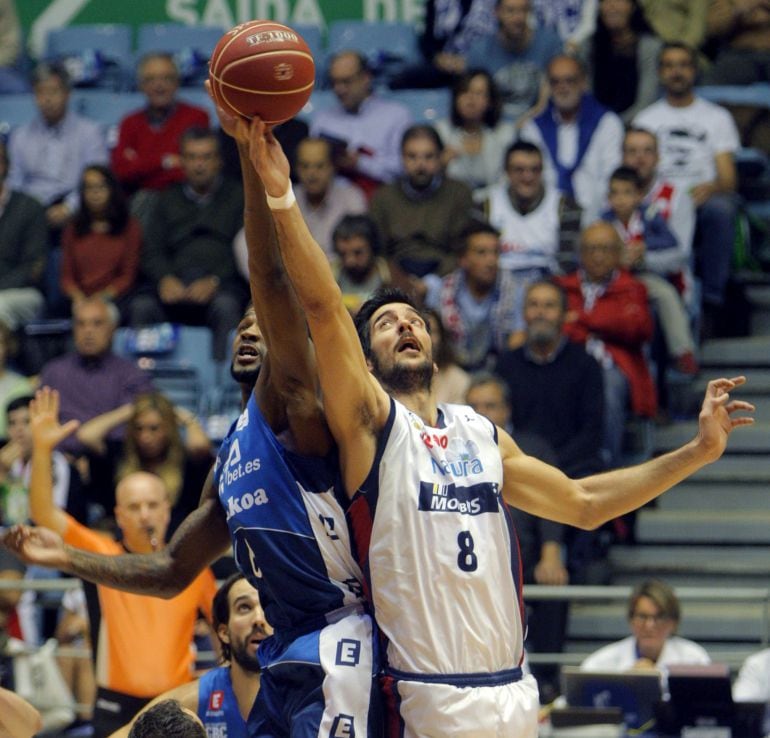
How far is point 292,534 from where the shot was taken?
18.3 ft

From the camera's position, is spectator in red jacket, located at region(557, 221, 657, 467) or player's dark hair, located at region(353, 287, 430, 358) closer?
player's dark hair, located at region(353, 287, 430, 358)

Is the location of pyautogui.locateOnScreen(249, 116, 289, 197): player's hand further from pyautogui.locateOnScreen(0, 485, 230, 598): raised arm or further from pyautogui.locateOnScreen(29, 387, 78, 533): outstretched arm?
pyautogui.locateOnScreen(29, 387, 78, 533): outstretched arm

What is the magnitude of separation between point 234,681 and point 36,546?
3.64 ft

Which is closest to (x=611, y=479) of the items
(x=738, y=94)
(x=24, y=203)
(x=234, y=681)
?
(x=234, y=681)

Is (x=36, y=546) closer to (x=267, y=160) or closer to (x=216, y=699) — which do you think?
(x=216, y=699)

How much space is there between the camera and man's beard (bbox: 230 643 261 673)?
6688 millimetres

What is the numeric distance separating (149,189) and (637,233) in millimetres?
3825

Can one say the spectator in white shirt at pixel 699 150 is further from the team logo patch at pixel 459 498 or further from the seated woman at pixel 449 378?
the team logo patch at pixel 459 498

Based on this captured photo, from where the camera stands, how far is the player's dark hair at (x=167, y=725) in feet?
16.7

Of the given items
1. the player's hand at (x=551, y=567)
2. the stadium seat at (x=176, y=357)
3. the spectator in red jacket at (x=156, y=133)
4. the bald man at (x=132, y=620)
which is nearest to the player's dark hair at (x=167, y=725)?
the bald man at (x=132, y=620)

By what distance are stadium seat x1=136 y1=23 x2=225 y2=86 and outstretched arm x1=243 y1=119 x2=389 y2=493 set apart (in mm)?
9422

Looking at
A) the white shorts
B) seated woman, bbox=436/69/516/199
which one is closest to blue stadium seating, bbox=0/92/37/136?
seated woman, bbox=436/69/516/199

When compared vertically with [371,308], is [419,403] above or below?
below

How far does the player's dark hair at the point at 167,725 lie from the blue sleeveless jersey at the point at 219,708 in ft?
4.78
